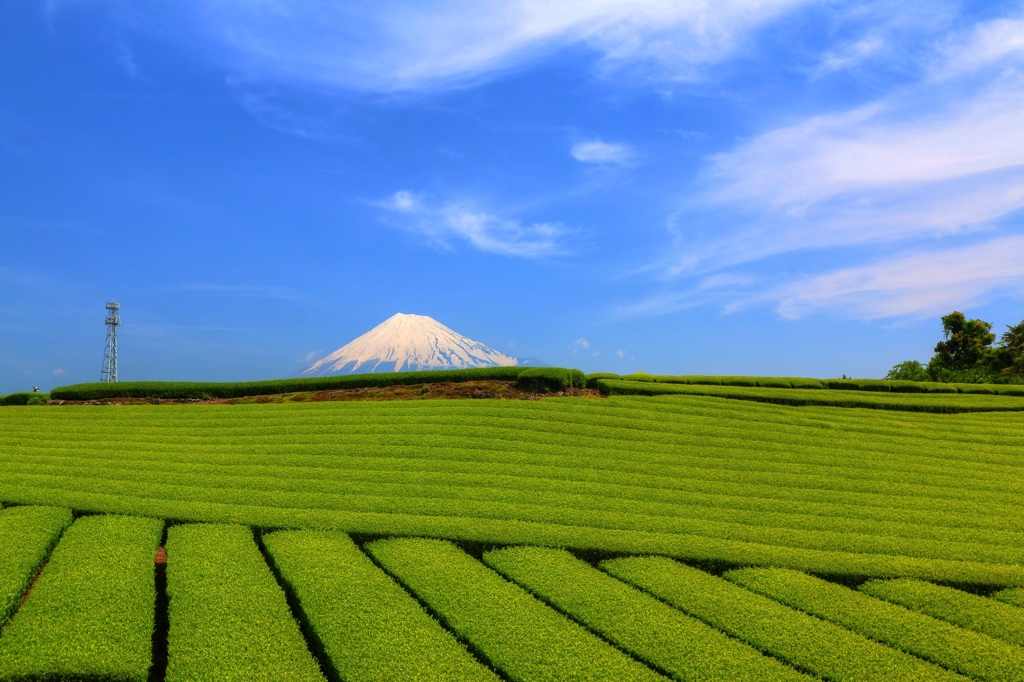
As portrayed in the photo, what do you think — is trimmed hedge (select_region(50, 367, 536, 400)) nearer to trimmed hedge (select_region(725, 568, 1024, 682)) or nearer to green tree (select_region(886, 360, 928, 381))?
trimmed hedge (select_region(725, 568, 1024, 682))

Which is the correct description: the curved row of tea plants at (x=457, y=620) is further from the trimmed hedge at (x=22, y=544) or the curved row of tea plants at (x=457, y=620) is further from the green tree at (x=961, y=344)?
the green tree at (x=961, y=344)

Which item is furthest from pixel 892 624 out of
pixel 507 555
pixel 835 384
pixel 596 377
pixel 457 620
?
pixel 835 384

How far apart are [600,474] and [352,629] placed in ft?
21.2

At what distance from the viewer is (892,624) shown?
273 inches

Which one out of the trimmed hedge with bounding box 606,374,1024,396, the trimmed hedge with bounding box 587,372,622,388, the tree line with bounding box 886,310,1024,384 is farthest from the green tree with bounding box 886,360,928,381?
the trimmed hedge with bounding box 587,372,622,388

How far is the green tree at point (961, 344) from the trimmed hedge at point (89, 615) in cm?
4839

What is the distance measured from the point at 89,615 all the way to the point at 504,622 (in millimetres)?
4520

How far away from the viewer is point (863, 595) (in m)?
7.67

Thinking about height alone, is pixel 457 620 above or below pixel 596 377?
below

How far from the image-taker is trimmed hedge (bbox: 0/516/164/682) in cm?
589

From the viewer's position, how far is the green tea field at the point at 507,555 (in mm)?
6125

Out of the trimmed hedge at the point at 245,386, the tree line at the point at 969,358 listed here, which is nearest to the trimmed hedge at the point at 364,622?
the trimmed hedge at the point at 245,386

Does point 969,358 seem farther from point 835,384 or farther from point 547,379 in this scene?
point 547,379

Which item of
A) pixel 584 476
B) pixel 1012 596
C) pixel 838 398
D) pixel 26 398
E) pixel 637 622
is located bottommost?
pixel 1012 596
